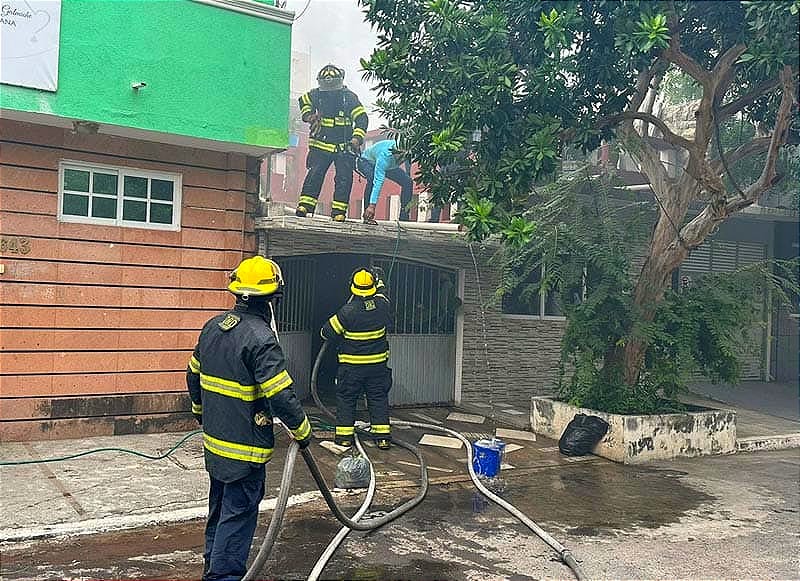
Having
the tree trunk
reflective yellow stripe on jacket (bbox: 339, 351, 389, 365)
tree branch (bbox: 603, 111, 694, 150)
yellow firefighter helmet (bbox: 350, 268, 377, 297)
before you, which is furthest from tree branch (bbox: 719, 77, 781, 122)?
reflective yellow stripe on jacket (bbox: 339, 351, 389, 365)

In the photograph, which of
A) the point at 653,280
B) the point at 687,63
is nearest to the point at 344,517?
the point at 653,280

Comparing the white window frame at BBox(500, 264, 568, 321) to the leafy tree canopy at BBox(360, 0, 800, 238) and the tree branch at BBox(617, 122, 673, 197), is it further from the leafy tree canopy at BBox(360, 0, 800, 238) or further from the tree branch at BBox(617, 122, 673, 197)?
the leafy tree canopy at BBox(360, 0, 800, 238)

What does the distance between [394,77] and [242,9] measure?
76.4 inches

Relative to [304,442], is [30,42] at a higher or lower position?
higher

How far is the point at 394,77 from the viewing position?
283 inches

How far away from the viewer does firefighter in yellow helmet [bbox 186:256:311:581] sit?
3.80 metres

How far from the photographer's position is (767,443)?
8.95 meters

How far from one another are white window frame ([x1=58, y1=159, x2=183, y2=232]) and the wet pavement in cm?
247

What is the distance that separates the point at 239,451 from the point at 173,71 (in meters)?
4.98

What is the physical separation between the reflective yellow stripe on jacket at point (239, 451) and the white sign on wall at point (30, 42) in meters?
4.58

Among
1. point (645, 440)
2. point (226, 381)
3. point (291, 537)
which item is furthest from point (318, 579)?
point (645, 440)

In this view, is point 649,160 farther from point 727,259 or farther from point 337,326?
point 727,259

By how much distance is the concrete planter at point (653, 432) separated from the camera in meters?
7.74

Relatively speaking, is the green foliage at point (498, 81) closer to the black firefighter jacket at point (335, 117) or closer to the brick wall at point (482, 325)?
the black firefighter jacket at point (335, 117)
